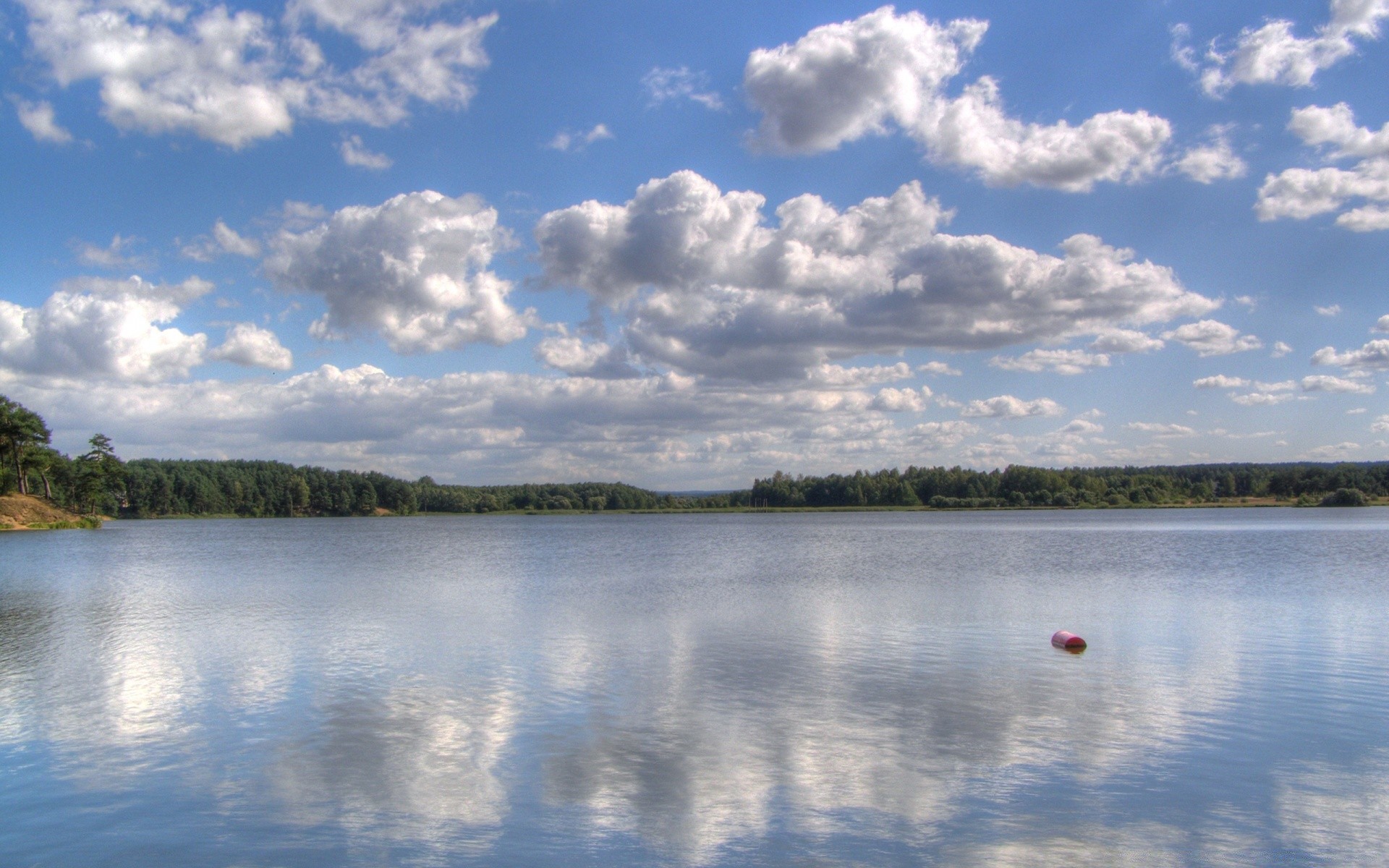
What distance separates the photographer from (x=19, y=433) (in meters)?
75.8

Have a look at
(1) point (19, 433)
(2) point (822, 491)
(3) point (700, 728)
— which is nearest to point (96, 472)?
(1) point (19, 433)

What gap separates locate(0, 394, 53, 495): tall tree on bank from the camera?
74.4 meters

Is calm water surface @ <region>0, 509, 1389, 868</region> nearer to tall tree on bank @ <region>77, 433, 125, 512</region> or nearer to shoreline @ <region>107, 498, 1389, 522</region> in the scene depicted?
tall tree on bank @ <region>77, 433, 125, 512</region>

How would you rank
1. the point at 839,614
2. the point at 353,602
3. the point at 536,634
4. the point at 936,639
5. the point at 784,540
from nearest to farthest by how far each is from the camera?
the point at 936,639, the point at 536,634, the point at 839,614, the point at 353,602, the point at 784,540

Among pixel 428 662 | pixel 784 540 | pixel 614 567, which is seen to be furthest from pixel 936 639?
pixel 784 540

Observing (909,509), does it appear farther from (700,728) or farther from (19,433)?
(700,728)

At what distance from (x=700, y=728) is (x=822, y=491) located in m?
171

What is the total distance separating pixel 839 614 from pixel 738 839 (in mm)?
15162

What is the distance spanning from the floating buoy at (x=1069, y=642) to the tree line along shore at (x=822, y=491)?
457ft

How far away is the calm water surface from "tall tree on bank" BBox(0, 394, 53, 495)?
198 ft

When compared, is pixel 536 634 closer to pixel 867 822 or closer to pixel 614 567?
pixel 867 822

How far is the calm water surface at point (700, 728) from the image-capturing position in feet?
26.5

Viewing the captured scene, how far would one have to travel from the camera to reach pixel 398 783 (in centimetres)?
968

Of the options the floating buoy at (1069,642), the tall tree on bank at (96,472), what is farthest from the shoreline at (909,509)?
the floating buoy at (1069,642)
